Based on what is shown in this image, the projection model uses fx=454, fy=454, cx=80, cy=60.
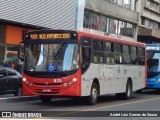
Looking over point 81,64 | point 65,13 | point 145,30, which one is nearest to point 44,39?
point 81,64

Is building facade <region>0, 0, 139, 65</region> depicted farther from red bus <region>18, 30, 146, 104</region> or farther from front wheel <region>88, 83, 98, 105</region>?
front wheel <region>88, 83, 98, 105</region>

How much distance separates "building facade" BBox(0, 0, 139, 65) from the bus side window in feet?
45.3

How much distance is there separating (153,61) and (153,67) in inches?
14.8

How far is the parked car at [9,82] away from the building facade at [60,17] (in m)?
9.75

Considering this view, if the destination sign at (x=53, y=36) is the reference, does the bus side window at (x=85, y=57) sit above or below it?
below

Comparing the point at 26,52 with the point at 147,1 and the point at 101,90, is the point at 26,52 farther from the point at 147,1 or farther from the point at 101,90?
the point at 147,1

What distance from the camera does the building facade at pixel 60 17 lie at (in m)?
32.2

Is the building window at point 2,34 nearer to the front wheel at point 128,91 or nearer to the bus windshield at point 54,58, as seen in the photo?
the front wheel at point 128,91

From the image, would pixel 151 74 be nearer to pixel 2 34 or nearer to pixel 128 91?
pixel 128 91

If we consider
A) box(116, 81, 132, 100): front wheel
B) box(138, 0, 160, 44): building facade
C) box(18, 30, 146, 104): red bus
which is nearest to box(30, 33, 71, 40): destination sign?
box(18, 30, 146, 104): red bus

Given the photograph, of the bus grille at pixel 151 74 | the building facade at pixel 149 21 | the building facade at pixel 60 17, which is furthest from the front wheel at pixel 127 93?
the building facade at pixel 149 21

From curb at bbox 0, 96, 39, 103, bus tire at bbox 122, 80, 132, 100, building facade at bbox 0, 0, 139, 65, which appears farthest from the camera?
building facade at bbox 0, 0, 139, 65

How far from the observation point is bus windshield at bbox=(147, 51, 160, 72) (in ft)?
92.3

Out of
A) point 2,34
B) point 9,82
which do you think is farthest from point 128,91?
point 2,34
